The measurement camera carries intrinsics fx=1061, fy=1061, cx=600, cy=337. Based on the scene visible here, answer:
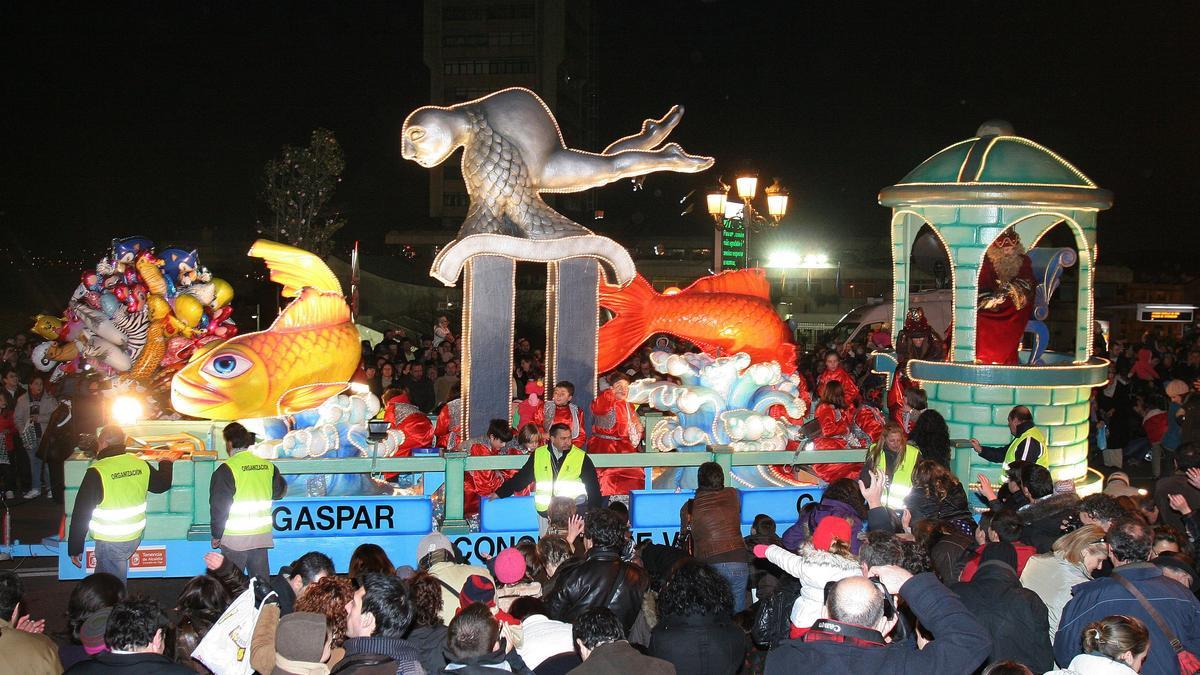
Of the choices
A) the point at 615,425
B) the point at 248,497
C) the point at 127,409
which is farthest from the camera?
the point at 615,425

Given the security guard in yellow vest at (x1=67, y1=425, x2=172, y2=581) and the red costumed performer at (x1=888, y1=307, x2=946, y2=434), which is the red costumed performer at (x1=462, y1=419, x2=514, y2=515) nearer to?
the security guard in yellow vest at (x1=67, y1=425, x2=172, y2=581)

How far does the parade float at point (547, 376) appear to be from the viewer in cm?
802

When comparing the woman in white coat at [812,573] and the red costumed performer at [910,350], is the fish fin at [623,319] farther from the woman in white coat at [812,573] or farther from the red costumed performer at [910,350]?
the woman in white coat at [812,573]

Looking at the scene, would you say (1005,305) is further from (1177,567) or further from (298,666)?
(298,666)

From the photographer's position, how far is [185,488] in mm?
7934

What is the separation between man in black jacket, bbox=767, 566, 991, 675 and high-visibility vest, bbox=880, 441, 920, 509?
3843 mm

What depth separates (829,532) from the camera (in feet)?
16.8

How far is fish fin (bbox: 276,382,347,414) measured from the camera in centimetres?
903

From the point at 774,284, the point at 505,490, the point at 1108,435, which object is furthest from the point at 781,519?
the point at 774,284

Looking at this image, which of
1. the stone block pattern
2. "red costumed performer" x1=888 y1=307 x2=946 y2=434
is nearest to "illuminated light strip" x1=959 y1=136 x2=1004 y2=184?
"red costumed performer" x1=888 y1=307 x2=946 y2=434

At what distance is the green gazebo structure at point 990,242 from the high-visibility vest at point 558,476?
4.65m

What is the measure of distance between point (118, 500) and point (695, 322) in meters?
5.62

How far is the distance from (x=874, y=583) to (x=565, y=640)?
4.18 feet

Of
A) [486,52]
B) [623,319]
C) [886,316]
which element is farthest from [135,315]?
[486,52]
